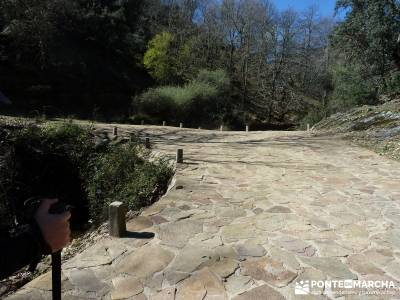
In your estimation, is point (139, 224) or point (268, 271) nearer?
point (268, 271)

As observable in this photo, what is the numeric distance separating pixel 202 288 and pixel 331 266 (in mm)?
1170

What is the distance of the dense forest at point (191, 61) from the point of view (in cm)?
→ 1806

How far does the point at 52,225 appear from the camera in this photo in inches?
60.1

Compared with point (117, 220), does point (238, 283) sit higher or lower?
lower

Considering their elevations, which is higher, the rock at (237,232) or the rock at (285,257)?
the rock at (237,232)

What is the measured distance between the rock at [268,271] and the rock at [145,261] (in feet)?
2.29

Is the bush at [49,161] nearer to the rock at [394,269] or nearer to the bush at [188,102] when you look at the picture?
the rock at [394,269]

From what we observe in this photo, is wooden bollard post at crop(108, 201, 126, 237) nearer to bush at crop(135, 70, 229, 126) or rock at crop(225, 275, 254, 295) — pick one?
rock at crop(225, 275, 254, 295)

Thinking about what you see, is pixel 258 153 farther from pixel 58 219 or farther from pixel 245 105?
pixel 245 105

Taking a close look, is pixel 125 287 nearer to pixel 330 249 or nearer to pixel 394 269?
pixel 330 249

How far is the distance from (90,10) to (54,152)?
21.8 metres

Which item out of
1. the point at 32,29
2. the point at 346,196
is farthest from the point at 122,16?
the point at 346,196

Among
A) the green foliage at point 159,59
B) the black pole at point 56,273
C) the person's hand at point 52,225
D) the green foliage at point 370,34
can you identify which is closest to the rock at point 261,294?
the black pole at point 56,273

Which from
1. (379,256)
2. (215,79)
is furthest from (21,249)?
(215,79)
